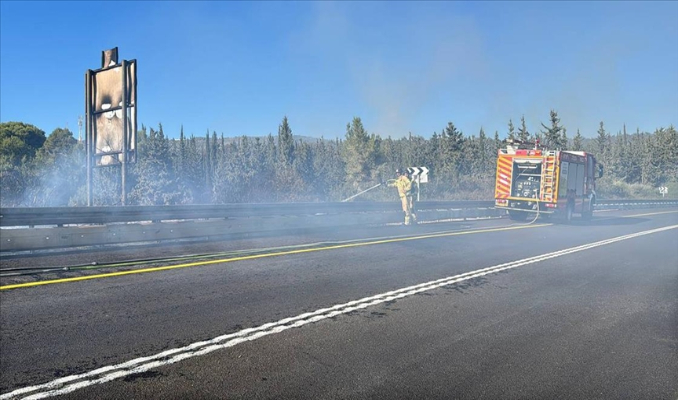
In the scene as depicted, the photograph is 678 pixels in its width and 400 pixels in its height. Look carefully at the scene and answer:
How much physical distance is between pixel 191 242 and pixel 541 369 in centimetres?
929

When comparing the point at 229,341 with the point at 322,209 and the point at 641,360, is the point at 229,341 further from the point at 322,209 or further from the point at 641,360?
the point at 322,209

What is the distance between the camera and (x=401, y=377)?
3525 mm

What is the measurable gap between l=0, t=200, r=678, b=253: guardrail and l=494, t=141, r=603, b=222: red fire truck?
14.1ft

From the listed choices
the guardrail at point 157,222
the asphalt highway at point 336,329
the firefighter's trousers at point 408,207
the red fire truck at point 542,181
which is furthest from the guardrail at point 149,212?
the red fire truck at point 542,181

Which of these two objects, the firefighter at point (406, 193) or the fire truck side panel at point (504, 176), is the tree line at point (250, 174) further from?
the firefighter at point (406, 193)

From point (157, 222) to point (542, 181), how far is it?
14.7 meters

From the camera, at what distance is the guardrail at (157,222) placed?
31.8ft

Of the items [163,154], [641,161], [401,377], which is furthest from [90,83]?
[641,161]

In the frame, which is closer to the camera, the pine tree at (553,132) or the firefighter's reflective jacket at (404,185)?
the firefighter's reflective jacket at (404,185)

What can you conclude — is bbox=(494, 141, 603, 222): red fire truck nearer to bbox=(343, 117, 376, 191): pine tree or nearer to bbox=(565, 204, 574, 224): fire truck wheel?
bbox=(565, 204, 574, 224): fire truck wheel

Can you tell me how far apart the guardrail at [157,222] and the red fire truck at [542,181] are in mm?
4299

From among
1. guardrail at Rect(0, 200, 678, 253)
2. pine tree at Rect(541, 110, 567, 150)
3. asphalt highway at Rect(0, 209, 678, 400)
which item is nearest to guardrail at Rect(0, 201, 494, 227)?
guardrail at Rect(0, 200, 678, 253)

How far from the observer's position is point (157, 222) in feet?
41.0

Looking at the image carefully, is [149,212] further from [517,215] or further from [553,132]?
[553,132]
